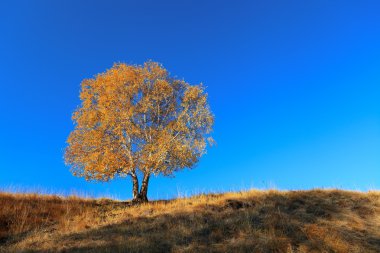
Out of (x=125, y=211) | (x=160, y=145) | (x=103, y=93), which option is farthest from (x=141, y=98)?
(x=125, y=211)

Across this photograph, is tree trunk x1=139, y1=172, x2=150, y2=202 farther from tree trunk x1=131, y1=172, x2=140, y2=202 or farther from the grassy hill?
the grassy hill

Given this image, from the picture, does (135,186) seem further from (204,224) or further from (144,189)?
(204,224)

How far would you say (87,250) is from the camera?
1667 centimetres

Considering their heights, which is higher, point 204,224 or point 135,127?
point 135,127

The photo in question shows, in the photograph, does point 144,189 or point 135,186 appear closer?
point 144,189

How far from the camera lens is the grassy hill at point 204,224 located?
56.2 ft

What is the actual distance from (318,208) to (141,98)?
692 inches

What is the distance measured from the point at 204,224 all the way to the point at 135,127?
43.3 feet

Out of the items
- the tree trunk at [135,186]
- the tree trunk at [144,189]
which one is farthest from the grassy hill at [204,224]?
the tree trunk at [144,189]

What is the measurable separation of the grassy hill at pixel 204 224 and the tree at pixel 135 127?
3529 mm

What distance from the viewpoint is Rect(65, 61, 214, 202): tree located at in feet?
99.6

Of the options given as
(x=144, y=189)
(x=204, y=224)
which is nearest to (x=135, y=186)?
(x=144, y=189)

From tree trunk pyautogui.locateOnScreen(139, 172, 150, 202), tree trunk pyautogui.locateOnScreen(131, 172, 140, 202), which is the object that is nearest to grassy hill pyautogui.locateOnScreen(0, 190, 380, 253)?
tree trunk pyautogui.locateOnScreen(131, 172, 140, 202)

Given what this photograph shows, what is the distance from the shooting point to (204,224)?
20.9 m
